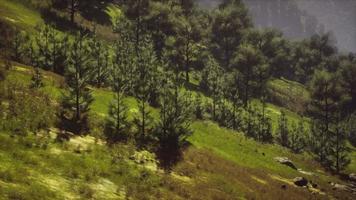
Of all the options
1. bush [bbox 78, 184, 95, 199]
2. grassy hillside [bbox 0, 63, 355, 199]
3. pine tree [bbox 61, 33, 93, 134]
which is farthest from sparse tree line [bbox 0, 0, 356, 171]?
bush [bbox 78, 184, 95, 199]

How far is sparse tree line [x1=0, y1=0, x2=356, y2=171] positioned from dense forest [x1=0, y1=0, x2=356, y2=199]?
22 cm

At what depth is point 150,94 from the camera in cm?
5375

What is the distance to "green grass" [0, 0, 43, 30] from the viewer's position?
65812 millimetres

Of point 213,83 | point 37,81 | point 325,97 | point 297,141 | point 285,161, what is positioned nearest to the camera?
point 37,81

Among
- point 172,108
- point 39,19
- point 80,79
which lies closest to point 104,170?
point 80,79

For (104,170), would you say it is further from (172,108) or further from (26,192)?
(172,108)

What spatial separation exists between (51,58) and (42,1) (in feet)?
118

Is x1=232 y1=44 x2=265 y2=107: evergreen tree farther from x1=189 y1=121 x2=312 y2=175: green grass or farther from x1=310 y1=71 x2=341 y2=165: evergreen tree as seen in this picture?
x1=189 y1=121 x2=312 y2=175: green grass

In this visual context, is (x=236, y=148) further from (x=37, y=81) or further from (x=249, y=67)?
(x=249, y=67)

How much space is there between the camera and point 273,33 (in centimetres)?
12562

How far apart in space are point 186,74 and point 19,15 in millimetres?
35121

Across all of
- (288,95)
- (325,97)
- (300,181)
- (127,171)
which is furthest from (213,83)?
(288,95)

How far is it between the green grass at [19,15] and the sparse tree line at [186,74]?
4626 mm

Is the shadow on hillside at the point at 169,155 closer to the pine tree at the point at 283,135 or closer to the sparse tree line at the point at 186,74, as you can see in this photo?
the sparse tree line at the point at 186,74
